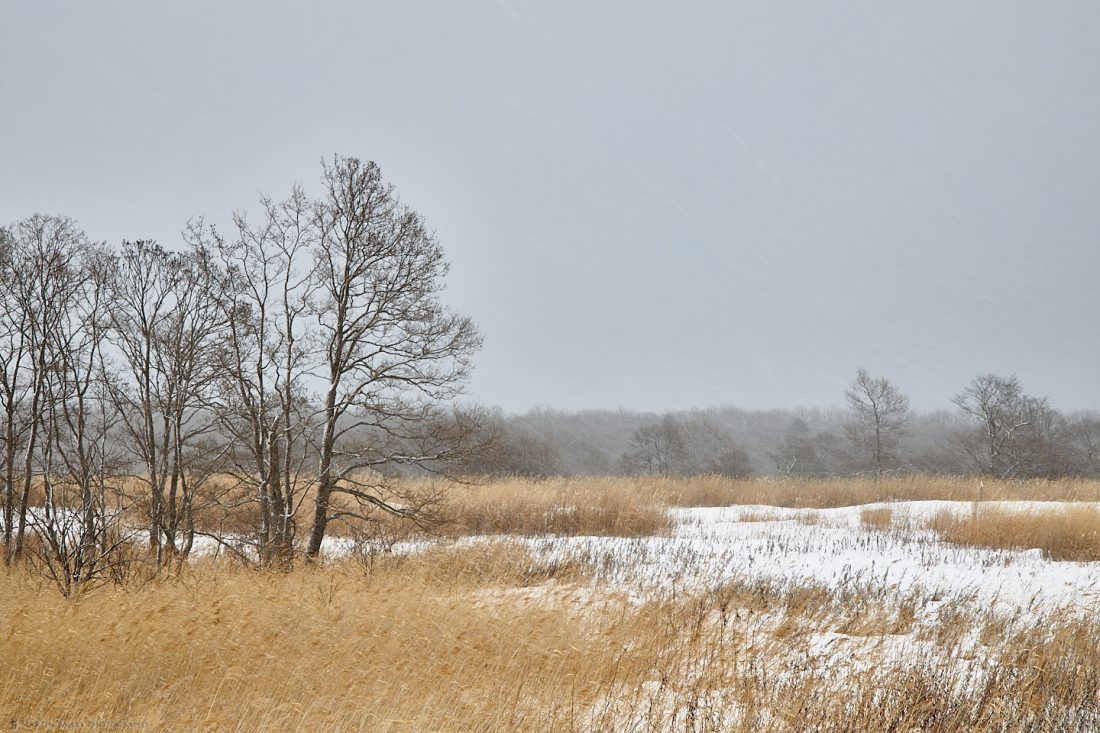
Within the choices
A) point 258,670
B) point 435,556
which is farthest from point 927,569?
point 258,670

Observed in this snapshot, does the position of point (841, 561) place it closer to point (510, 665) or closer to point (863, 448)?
point (510, 665)

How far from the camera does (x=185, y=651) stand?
6.20m

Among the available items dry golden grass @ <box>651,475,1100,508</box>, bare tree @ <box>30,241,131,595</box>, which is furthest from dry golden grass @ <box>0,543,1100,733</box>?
dry golden grass @ <box>651,475,1100,508</box>

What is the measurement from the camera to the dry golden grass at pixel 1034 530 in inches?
483

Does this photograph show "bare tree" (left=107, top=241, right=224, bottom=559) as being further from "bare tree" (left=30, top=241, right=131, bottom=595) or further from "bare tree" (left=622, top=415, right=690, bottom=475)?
"bare tree" (left=622, top=415, right=690, bottom=475)

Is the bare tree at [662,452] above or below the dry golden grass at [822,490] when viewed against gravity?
above

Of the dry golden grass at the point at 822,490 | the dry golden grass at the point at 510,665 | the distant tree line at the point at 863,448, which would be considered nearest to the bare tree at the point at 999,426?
the distant tree line at the point at 863,448

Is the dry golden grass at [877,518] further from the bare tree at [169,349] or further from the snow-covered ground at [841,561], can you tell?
the bare tree at [169,349]

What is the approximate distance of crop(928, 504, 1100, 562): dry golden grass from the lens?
1227 centimetres

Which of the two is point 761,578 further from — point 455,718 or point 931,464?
point 931,464

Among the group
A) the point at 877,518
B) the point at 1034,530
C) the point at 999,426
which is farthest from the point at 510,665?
the point at 999,426

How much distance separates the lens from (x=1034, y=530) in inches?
519

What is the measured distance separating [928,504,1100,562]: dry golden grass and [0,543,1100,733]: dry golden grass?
7.19 metres

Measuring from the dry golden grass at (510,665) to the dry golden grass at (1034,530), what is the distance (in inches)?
283
